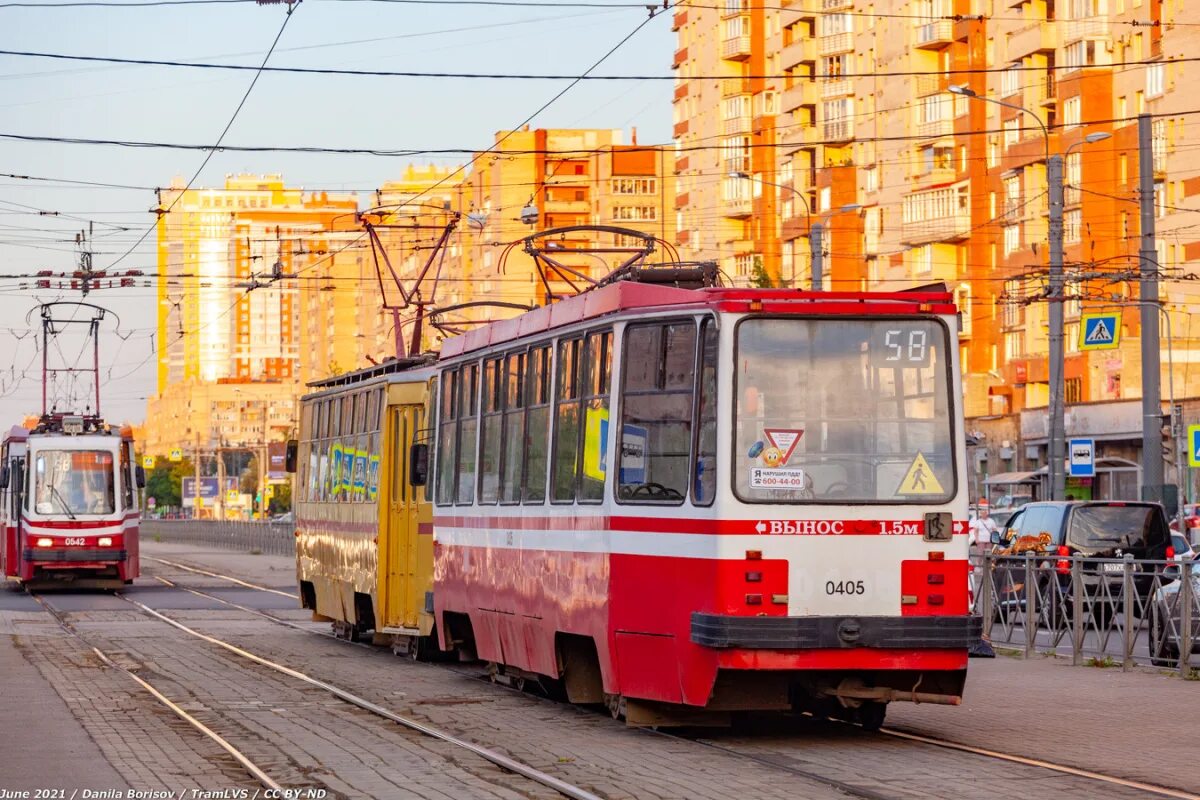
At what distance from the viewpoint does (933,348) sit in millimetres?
13641

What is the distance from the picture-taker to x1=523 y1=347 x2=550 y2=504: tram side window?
15789 millimetres

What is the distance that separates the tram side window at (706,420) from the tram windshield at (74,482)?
26.2 m

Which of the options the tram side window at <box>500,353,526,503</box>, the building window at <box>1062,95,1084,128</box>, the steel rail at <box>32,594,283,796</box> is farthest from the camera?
the building window at <box>1062,95,1084,128</box>

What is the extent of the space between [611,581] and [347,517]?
32.8 ft

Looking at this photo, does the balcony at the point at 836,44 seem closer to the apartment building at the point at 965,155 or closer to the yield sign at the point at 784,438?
the apartment building at the point at 965,155

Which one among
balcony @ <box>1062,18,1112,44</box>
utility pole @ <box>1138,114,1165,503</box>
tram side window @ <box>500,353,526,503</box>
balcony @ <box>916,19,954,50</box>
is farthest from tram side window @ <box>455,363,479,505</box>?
balcony @ <box>916,19,954,50</box>

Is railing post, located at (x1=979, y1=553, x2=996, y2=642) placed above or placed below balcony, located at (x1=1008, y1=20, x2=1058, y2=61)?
below

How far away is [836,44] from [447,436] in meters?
69.4

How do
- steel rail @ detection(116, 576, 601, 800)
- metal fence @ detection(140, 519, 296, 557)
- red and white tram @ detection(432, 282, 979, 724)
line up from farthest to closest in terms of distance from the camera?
metal fence @ detection(140, 519, 296, 557) < red and white tram @ detection(432, 282, 979, 724) < steel rail @ detection(116, 576, 601, 800)

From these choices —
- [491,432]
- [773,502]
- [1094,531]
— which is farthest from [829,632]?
[1094,531]

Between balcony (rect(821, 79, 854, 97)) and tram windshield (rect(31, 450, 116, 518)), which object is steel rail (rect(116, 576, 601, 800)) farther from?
balcony (rect(821, 79, 854, 97))

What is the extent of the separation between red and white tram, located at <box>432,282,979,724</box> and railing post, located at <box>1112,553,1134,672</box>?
21.8ft

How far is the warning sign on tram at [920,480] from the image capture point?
13359 millimetres

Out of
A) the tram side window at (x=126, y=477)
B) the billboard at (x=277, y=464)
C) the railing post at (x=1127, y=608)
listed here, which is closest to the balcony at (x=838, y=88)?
the billboard at (x=277, y=464)
